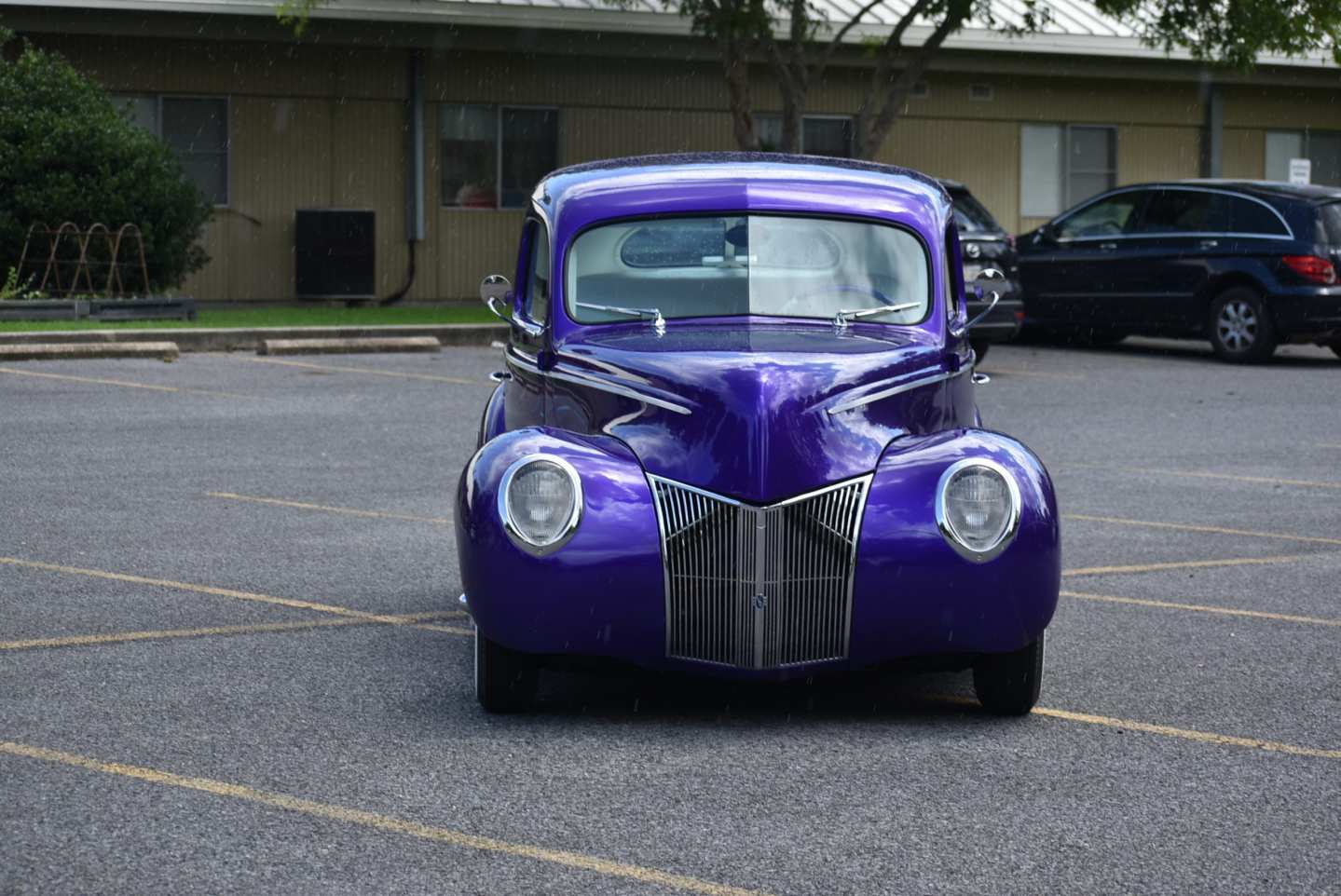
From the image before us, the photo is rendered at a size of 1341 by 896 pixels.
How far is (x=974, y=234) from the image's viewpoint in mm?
19094

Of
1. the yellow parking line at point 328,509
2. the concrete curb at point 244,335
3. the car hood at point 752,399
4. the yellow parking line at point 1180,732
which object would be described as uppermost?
the car hood at point 752,399

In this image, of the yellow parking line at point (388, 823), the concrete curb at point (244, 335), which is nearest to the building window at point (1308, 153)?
the concrete curb at point (244, 335)

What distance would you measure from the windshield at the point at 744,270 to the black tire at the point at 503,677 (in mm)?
1470

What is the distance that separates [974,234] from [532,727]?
1386 cm

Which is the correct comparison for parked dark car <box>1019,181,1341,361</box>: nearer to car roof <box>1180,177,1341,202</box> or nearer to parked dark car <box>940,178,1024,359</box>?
car roof <box>1180,177,1341,202</box>

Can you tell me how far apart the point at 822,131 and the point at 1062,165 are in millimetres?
4318

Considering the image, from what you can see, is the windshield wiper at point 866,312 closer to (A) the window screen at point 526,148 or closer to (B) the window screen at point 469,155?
(B) the window screen at point 469,155

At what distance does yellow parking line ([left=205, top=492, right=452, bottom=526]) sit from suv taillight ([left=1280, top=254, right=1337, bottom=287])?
11.9 metres

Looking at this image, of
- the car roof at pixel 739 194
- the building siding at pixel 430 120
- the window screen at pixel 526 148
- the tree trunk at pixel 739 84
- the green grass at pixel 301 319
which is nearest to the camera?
the car roof at pixel 739 194

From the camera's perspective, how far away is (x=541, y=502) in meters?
5.89

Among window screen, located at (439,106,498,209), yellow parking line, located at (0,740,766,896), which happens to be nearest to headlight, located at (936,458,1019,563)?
yellow parking line, located at (0,740,766,896)

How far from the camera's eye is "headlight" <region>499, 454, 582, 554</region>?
5.84 meters

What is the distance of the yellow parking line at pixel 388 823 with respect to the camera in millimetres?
4516

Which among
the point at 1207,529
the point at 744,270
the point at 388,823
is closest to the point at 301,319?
the point at 1207,529
